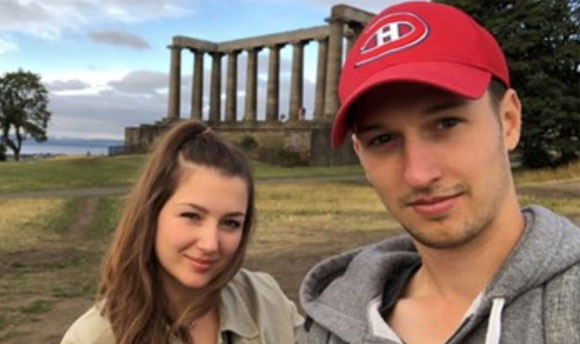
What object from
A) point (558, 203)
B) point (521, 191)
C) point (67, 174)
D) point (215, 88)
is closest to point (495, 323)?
point (558, 203)

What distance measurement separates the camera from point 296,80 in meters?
56.9

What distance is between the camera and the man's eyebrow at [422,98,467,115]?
181 centimetres

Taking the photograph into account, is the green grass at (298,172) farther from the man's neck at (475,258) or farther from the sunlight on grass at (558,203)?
the man's neck at (475,258)

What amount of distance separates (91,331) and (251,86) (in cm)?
6008

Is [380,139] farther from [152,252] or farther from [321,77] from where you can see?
[321,77]

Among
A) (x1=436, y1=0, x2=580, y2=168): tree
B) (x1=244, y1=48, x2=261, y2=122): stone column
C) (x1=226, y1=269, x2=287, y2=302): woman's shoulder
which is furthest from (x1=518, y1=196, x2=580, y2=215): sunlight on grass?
(x1=244, y1=48, x2=261, y2=122): stone column

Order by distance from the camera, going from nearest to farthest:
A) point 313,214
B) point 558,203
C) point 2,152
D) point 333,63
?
point 313,214 → point 558,203 → point 333,63 → point 2,152

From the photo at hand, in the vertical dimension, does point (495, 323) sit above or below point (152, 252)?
above

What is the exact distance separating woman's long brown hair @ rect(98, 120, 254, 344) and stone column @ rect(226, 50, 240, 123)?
61.2 meters

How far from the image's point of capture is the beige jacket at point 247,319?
3.02 m

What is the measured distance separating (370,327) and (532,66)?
31.5 metres

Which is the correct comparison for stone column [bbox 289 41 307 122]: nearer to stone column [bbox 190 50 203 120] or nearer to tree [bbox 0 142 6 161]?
stone column [bbox 190 50 203 120]

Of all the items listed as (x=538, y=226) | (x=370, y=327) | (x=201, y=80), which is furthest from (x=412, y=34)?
(x=201, y=80)

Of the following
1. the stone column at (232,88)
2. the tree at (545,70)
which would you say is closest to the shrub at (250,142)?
the stone column at (232,88)
